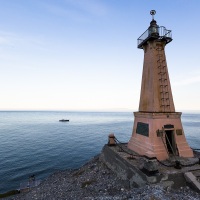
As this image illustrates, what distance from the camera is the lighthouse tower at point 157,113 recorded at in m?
14.6

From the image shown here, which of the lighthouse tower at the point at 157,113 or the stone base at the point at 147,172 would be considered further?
the lighthouse tower at the point at 157,113

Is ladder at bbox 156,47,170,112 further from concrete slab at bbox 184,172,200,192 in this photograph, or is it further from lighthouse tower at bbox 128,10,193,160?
concrete slab at bbox 184,172,200,192

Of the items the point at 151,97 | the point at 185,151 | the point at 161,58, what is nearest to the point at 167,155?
the point at 185,151

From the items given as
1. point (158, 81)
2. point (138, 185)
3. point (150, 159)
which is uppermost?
point (158, 81)

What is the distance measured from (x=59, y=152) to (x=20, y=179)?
1299 centimetres

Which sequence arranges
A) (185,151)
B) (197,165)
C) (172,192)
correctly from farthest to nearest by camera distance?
(185,151), (197,165), (172,192)

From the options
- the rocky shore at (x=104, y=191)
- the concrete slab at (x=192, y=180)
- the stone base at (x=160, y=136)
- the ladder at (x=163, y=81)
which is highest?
the ladder at (x=163, y=81)

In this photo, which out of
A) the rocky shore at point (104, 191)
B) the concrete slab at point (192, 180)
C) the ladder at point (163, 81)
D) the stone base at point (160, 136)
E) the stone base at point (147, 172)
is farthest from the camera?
the ladder at point (163, 81)

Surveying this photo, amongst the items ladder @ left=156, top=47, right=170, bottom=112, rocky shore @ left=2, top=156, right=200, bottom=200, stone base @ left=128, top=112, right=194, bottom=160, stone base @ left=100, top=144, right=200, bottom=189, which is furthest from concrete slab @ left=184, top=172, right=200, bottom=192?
ladder @ left=156, top=47, right=170, bottom=112

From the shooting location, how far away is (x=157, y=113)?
1480 centimetres

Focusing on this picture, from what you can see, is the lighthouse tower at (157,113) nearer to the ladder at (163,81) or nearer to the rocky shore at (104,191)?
the ladder at (163,81)

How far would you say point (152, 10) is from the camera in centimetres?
1667

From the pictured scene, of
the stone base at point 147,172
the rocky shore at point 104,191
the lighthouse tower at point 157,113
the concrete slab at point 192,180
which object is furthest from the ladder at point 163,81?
the rocky shore at point 104,191

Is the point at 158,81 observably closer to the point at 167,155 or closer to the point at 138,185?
the point at 167,155
